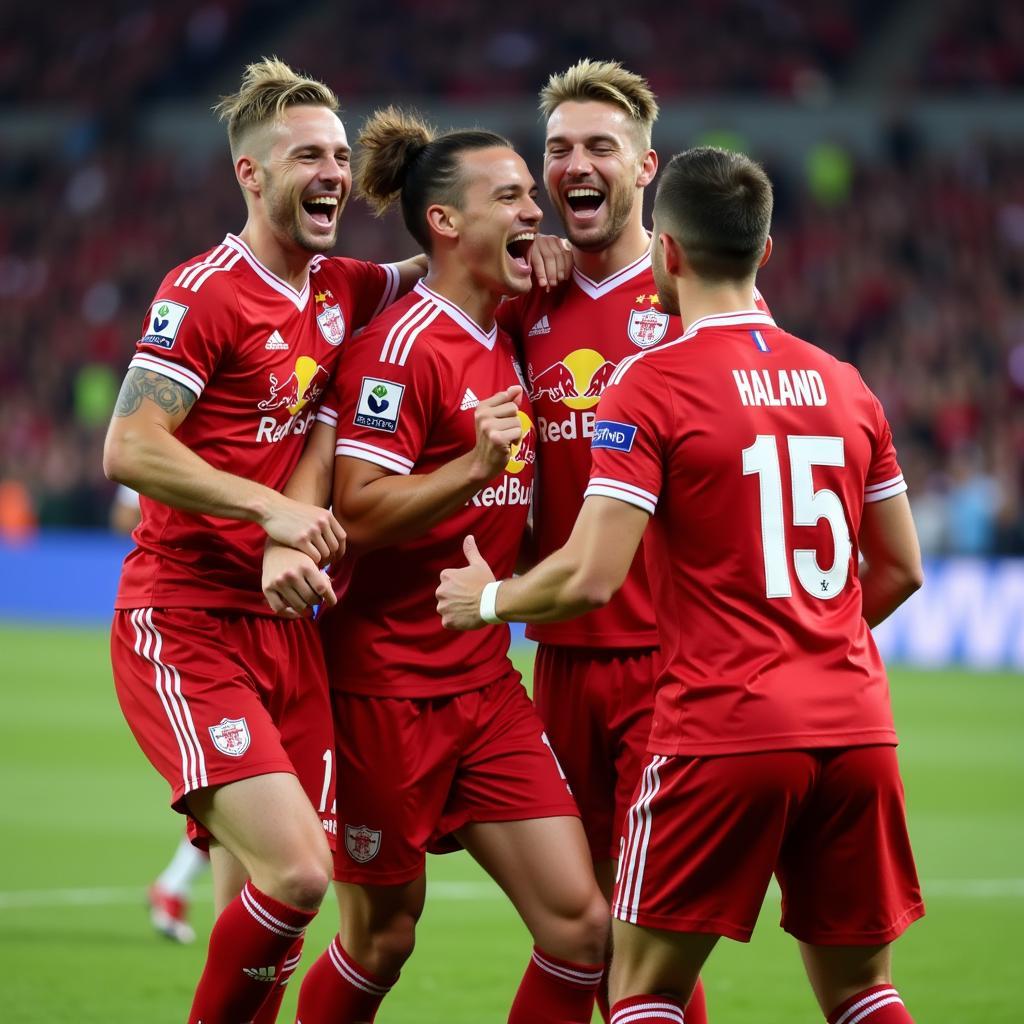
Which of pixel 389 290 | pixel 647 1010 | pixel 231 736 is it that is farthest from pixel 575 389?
pixel 647 1010

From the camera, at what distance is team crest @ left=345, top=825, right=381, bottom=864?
5305 mm

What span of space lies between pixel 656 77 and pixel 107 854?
20935 mm

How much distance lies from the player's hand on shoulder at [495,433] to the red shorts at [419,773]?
796 millimetres

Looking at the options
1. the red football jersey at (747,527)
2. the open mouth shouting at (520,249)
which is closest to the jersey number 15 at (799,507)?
the red football jersey at (747,527)

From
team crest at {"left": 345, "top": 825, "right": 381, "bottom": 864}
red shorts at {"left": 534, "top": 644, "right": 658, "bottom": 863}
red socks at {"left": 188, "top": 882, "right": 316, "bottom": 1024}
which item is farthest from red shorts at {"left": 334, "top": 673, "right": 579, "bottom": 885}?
red socks at {"left": 188, "top": 882, "right": 316, "bottom": 1024}

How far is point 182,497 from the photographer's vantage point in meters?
4.90

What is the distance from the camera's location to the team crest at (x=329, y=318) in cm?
541

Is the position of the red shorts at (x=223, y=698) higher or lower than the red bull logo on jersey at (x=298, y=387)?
lower

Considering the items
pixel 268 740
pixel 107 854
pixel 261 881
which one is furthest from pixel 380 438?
pixel 107 854

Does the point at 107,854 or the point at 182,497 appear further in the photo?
the point at 107,854

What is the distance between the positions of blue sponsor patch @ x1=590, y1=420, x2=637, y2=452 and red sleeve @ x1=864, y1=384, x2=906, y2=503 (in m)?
0.68

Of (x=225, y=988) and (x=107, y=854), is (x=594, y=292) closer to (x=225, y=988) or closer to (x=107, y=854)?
(x=225, y=988)

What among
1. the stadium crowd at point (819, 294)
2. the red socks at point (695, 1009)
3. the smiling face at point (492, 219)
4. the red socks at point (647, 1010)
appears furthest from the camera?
the stadium crowd at point (819, 294)

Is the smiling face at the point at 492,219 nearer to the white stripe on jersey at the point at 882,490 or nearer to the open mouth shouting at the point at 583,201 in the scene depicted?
the open mouth shouting at the point at 583,201
